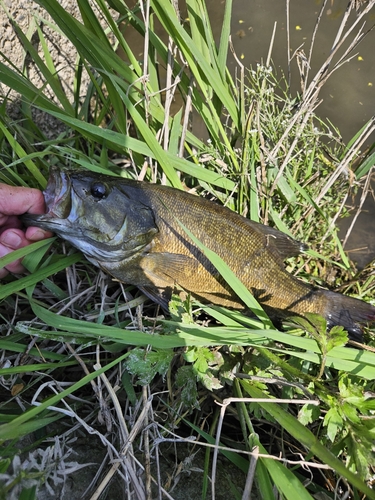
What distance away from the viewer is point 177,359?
100.0 inches

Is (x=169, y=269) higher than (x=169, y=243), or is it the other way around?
(x=169, y=243)

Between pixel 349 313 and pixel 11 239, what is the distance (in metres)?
2.28

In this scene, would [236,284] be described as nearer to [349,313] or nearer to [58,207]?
[349,313]

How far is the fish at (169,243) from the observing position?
2.31m

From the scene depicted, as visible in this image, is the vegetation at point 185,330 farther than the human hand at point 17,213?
No

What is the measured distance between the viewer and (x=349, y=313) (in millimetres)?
2520

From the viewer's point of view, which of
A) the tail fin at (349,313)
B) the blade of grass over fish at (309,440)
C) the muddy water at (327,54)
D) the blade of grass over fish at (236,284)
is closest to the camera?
the blade of grass over fish at (309,440)

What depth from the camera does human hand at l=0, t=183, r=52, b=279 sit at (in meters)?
2.35

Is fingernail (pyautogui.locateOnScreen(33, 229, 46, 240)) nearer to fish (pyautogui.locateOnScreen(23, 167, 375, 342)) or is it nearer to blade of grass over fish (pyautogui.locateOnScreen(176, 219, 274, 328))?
fish (pyautogui.locateOnScreen(23, 167, 375, 342))

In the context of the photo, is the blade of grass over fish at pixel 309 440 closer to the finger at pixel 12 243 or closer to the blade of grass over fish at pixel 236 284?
the blade of grass over fish at pixel 236 284

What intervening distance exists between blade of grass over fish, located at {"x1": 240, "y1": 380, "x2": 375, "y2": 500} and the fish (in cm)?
65

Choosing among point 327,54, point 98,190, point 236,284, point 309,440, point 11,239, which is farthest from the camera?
point 327,54

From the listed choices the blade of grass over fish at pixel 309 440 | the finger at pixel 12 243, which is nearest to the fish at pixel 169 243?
the finger at pixel 12 243

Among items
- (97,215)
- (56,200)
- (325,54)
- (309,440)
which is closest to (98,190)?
(97,215)
